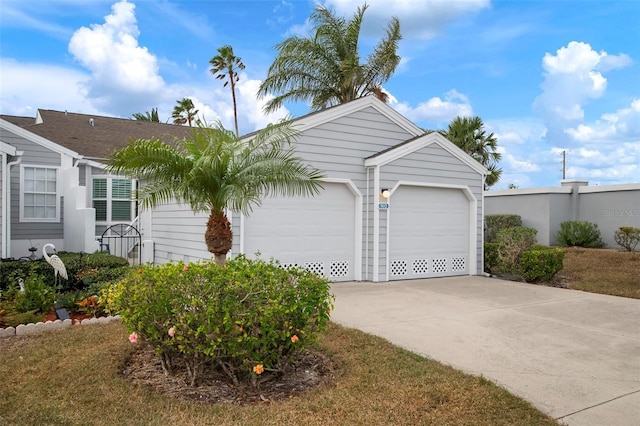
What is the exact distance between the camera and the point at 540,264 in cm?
1065

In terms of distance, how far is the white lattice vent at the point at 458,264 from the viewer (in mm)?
11578

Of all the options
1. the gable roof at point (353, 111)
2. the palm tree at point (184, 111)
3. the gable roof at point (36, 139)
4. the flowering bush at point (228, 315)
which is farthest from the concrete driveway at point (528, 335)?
the palm tree at point (184, 111)

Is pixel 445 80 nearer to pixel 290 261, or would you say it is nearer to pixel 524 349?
pixel 290 261

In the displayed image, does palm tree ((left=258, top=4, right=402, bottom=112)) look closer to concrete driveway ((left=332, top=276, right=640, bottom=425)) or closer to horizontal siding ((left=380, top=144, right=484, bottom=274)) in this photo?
horizontal siding ((left=380, top=144, right=484, bottom=274))

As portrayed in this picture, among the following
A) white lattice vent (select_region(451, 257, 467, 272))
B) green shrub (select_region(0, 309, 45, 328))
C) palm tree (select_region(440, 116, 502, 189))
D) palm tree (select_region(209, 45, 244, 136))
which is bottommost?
green shrub (select_region(0, 309, 45, 328))

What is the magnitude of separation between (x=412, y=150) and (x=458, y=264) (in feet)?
11.1

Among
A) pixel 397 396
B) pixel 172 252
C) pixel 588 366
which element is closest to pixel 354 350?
pixel 397 396

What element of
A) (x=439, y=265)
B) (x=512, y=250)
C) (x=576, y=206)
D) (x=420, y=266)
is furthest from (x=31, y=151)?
(x=576, y=206)

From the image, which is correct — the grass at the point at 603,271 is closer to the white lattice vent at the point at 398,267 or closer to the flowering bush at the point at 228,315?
the white lattice vent at the point at 398,267

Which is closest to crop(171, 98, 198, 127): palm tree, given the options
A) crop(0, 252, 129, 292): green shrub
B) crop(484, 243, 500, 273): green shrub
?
crop(0, 252, 129, 292): green shrub

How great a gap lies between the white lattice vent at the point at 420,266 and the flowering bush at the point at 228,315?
711 centimetres

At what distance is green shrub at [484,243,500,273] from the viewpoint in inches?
476

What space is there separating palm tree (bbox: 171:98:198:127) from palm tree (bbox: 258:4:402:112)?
1541 centimetres

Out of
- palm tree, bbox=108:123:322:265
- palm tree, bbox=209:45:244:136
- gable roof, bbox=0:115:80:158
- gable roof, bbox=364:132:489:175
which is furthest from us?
palm tree, bbox=209:45:244:136
